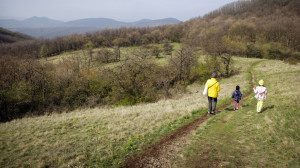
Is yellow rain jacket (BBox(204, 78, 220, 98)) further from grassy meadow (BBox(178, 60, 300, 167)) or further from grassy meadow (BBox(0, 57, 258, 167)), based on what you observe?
grassy meadow (BBox(0, 57, 258, 167))

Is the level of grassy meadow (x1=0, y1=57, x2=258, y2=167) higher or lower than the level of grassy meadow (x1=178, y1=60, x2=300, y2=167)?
lower

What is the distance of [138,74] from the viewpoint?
23719mm

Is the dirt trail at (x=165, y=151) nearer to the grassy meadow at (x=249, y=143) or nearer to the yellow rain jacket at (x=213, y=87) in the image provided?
the grassy meadow at (x=249, y=143)

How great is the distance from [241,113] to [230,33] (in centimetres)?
8774

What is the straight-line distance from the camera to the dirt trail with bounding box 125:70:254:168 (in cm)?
600

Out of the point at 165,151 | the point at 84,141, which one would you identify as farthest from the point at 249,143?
the point at 84,141

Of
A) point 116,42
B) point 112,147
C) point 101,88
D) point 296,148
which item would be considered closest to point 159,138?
point 112,147

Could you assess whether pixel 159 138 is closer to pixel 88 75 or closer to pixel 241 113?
pixel 241 113

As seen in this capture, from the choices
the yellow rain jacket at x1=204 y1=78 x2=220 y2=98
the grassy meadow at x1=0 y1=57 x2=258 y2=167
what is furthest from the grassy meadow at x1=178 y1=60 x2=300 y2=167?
the grassy meadow at x1=0 y1=57 x2=258 y2=167

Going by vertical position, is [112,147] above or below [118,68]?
below

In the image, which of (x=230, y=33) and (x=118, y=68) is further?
(x=230, y=33)

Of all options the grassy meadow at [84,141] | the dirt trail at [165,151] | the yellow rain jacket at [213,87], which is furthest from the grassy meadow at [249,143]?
the grassy meadow at [84,141]

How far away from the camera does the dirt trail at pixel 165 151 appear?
5996 millimetres

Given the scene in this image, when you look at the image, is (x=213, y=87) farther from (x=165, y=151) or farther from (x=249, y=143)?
(x=165, y=151)
